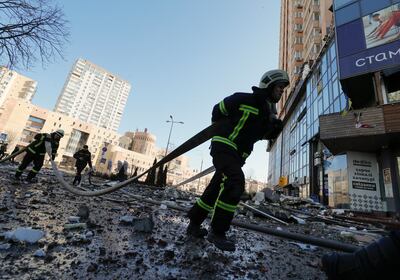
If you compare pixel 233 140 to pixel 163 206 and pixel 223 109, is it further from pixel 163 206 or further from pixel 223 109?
pixel 163 206

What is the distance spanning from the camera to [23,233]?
73.9 inches

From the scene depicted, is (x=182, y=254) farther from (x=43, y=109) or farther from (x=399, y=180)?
(x=43, y=109)

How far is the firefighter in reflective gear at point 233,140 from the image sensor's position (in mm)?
2275

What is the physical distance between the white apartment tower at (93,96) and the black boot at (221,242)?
15942 cm

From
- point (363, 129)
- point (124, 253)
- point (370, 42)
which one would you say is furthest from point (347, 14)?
point (124, 253)

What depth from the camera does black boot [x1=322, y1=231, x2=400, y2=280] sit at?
109cm

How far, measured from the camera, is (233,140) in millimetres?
2533

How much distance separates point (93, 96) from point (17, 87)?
1596 inches

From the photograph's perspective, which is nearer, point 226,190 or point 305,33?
point 226,190

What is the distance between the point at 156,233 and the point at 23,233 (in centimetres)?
127

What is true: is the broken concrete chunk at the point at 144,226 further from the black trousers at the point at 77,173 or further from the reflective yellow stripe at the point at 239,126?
the black trousers at the point at 77,173

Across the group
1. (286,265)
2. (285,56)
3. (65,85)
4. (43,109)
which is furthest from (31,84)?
(286,265)

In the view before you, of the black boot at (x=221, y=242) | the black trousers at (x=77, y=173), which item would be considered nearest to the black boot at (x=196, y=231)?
the black boot at (x=221, y=242)

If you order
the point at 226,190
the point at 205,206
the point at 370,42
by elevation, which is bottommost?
the point at 205,206
